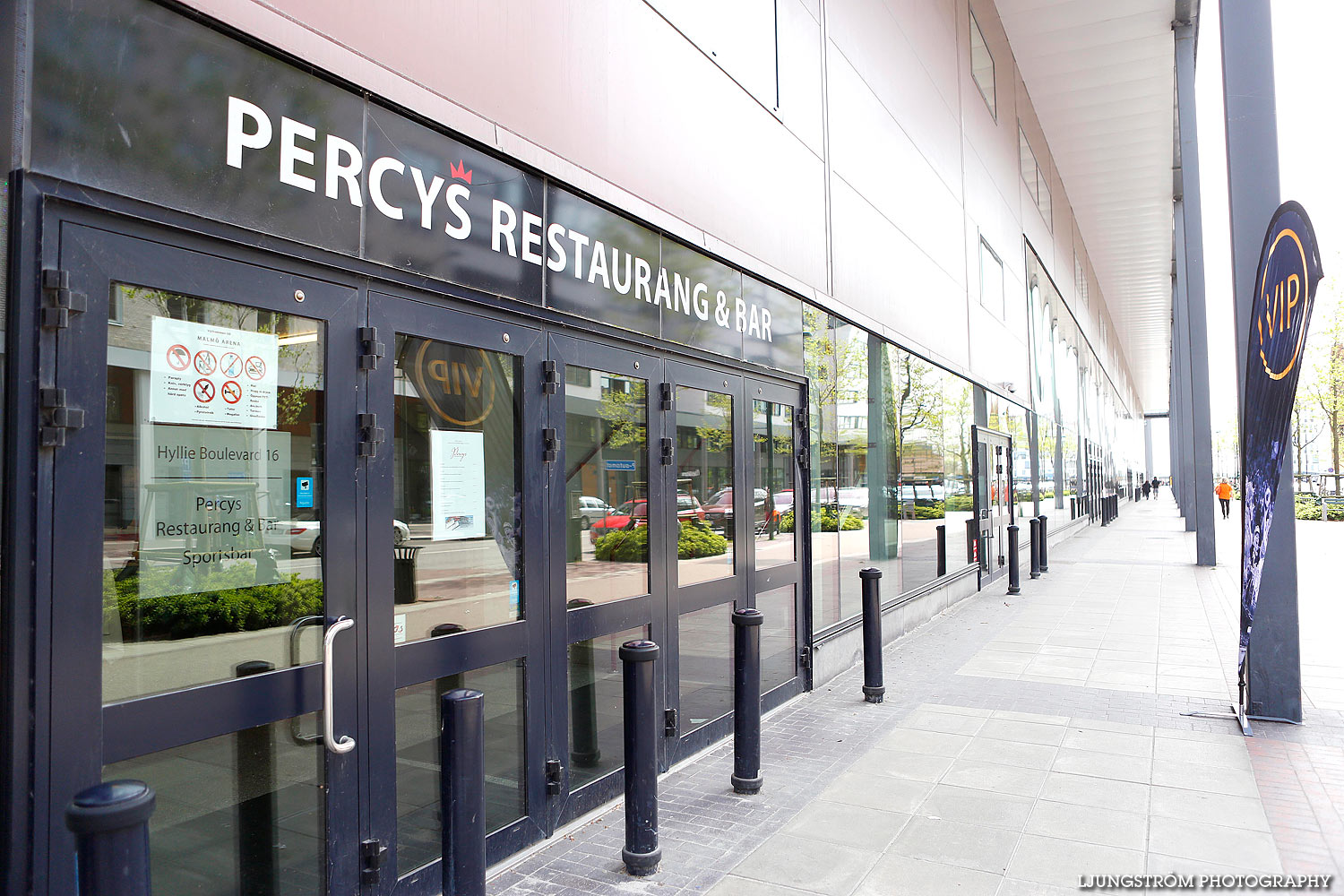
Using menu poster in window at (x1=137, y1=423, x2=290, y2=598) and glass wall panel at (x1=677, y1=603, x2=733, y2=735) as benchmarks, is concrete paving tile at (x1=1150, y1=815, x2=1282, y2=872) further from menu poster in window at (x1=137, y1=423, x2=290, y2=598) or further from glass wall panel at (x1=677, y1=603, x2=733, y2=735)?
menu poster in window at (x1=137, y1=423, x2=290, y2=598)

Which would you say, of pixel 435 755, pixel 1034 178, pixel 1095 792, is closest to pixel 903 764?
pixel 1095 792

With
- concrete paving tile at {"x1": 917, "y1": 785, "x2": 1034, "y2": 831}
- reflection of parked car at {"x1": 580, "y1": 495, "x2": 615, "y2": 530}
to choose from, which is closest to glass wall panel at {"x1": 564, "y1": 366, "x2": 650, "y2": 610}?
reflection of parked car at {"x1": 580, "y1": 495, "x2": 615, "y2": 530}

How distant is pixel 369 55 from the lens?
144 inches

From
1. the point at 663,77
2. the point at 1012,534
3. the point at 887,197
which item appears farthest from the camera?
the point at 1012,534

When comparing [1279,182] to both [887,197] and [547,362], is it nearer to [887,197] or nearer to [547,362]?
[887,197]

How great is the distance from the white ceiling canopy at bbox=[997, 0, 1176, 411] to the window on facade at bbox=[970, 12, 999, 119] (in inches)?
56.7

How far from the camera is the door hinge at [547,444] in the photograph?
15.0 feet

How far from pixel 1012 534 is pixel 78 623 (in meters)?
13.7

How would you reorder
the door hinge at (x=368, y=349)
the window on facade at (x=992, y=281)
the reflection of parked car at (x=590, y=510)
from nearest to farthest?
the door hinge at (x=368, y=349), the reflection of parked car at (x=590, y=510), the window on facade at (x=992, y=281)

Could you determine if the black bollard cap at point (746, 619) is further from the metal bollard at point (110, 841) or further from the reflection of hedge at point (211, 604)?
the metal bollard at point (110, 841)

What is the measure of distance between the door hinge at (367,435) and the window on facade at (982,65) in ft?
46.7

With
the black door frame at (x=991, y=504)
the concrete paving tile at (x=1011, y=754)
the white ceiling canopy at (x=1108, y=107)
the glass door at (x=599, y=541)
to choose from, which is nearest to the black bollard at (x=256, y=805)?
the glass door at (x=599, y=541)

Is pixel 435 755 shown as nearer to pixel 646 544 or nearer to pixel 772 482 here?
pixel 646 544

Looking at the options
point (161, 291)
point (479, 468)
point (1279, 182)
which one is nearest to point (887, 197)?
point (1279, 182)
